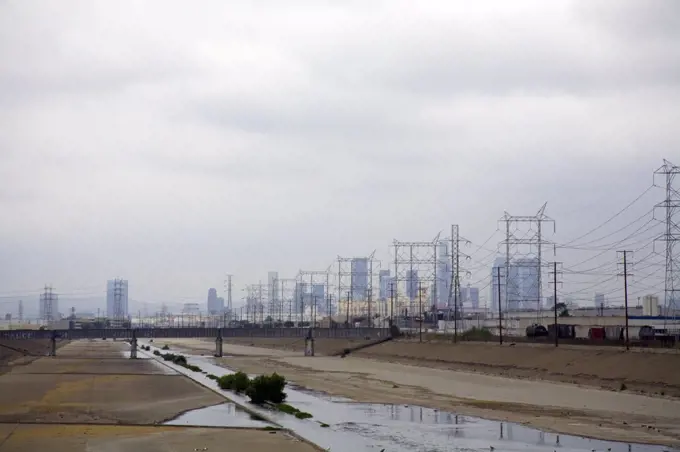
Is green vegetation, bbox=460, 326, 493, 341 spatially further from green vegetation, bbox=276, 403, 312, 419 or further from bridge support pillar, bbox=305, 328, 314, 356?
green vegetation, bbox=276, 403, 312, 419

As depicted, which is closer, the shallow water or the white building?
the shallow water

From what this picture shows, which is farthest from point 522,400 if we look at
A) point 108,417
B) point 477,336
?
point 477,336

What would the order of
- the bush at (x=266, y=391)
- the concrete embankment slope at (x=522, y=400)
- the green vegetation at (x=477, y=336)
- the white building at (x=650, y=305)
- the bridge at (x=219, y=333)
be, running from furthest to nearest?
the bridge at (x=219, y=333), the white building at (x=650, y=305), the green vegetation at (x=477, y=336), the bush at (x=266, y=391), the concrete embankment slope at (x=522, y=400)

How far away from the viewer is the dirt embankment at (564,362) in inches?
2304

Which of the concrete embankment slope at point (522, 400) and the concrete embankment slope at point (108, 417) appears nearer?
the concrete embankment slope at point (108, 417)

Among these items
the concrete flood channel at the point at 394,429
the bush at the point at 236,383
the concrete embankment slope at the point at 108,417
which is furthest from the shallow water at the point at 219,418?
the bush at the point at 236,383

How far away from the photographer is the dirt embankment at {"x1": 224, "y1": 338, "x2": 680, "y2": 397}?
58.5 meters

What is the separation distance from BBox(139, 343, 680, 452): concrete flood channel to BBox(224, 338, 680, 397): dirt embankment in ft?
62.5

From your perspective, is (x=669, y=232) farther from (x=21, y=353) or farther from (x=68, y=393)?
(x=21, y=353)

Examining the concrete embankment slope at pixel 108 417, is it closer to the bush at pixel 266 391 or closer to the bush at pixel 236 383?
the bush at pixel 236 383

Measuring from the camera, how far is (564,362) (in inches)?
2911

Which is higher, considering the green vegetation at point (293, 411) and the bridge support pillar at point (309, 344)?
the green vegetation at point (293, 411)

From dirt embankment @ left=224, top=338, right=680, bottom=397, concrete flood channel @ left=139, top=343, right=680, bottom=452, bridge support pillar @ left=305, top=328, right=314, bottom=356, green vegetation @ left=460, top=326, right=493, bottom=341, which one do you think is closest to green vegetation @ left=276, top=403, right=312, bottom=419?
concrete flood channel @ left=139, top=343, right=680, bottom=452

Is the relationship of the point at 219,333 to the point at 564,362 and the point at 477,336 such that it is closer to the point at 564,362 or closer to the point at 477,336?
the point at 477,336
